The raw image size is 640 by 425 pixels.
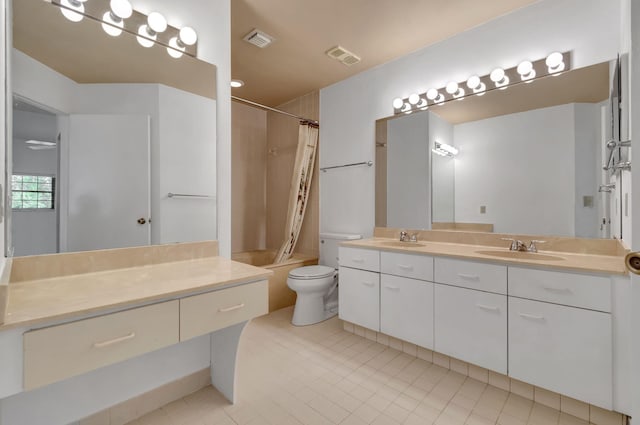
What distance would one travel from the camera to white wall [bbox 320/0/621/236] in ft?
5.89

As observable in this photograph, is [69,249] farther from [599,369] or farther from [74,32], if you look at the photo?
[599,369]

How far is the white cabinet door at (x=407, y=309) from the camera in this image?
6.37 ft

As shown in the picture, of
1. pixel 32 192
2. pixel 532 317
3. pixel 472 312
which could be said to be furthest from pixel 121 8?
pixel 532 317

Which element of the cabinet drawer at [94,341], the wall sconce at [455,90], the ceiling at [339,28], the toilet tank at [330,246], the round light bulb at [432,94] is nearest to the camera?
the cabinet drawer at [94,341]

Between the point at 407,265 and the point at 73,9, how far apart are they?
2.36 m

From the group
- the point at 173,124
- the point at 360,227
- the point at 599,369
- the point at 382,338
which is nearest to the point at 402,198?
the point at 360,227

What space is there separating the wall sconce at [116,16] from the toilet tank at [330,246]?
2352 millimetres

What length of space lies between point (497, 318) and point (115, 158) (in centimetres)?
225

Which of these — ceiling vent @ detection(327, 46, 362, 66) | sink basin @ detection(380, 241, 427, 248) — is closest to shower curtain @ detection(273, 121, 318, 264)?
ceiling vent @ detection(327, 46, 362, 66)

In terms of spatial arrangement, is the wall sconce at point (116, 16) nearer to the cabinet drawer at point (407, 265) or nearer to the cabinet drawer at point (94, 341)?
the cabinet drawer at point (94, 341)

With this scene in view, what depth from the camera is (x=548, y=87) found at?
1941mm

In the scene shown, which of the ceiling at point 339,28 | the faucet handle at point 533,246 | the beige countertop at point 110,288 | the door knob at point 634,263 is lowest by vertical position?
the beige countertop at point 110,288

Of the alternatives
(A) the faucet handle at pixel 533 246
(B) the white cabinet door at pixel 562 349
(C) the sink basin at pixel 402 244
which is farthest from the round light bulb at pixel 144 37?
(A) the faucet handle at pixel 533 246

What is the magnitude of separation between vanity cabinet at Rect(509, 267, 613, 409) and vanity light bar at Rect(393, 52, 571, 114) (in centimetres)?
137
